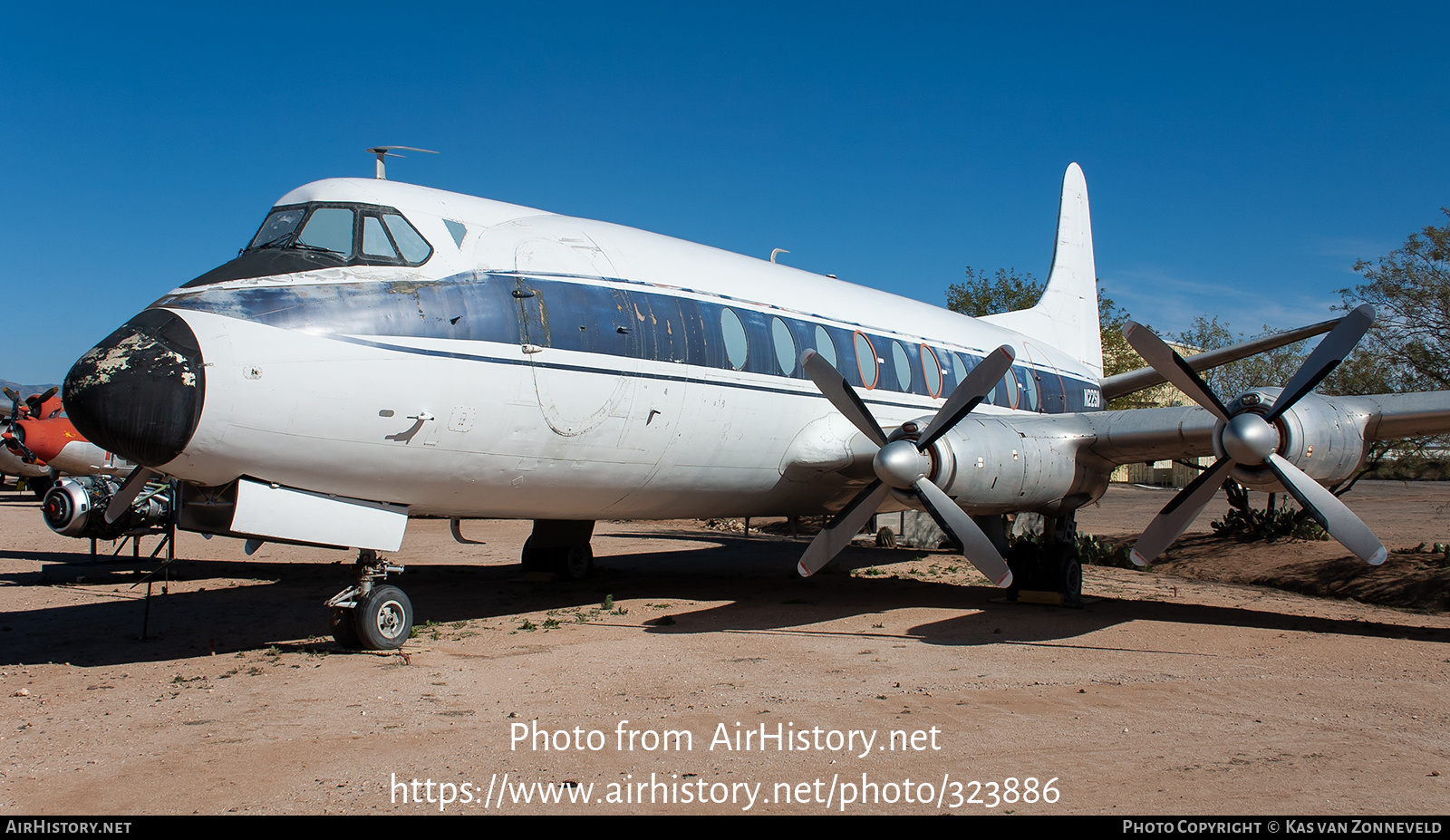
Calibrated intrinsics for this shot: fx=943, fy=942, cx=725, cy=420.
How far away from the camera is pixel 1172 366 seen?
1008cm

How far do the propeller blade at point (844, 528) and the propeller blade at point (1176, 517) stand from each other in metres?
2.65

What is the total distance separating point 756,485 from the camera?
11000 mm

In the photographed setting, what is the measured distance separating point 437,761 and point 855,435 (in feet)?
23.1

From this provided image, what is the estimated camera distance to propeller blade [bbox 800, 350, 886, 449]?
989cm

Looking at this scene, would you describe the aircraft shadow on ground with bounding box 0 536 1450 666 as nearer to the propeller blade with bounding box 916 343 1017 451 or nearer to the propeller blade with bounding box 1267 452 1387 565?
the propeller blade with bounding box 1267 452 1387 565

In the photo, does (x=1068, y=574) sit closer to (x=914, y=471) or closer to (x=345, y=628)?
(x=914, y=471)

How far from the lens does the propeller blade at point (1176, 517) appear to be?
31.5ft

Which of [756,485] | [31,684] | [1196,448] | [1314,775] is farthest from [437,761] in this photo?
[1196,448]

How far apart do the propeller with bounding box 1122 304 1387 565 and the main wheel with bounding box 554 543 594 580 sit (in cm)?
816

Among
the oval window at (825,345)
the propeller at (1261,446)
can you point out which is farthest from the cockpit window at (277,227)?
the propeller at (1261,446)

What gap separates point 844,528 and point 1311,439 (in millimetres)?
4650

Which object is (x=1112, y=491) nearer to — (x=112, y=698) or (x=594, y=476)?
(x=594, y=476)

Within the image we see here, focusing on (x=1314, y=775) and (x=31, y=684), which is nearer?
(x=1314, y=775)

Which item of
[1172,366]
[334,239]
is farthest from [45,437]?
[1172,366]
